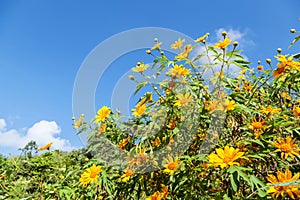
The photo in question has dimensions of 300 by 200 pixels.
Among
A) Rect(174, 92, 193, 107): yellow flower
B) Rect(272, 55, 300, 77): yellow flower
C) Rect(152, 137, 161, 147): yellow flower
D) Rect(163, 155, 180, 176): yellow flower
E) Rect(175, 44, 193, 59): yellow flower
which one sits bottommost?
Rect(163, 155, 180, 176): yellow flower

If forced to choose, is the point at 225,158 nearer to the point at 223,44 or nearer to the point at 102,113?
the point at 223,44

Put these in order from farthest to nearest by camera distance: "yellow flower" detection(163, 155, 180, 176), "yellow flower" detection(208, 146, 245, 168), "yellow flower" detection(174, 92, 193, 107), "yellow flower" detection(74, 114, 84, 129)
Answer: "yellow flower" detection(74, 114, 84, 129) < "yellow flower" detection(174, 92, 193, 107) < "yellow flower" detection(163, 155, 180, 176) < "yellow flower" detection(208, 146, 245, 168)

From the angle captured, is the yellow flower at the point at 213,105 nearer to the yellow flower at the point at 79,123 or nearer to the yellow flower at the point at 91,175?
the yellow flower at the point at 91,175

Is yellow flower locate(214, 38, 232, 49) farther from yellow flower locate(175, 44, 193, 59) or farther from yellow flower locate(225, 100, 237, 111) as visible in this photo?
yellow flower locate(225, 100, 237, 111)

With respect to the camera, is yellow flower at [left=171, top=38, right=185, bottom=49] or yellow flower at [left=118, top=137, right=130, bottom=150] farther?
yellow flower at [left=171, top=38, right=185, bottom=49]

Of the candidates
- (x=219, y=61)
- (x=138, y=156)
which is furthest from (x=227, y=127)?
(x=138, y=156)

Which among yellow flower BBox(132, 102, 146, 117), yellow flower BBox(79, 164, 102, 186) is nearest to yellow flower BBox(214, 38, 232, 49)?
yellow flower BBox(132, 102, 146, 117)

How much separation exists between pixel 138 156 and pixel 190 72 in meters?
0.52

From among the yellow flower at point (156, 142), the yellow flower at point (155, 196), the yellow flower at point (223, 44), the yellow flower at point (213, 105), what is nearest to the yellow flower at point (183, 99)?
the yellow flower at point (213, 105)

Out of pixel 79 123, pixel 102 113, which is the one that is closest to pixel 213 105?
pixel 102 113

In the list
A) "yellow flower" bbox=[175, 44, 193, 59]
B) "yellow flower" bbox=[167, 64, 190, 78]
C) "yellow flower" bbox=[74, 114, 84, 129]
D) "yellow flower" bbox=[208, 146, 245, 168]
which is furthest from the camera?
"yellow flower" bbox=[74, 114, 84, 129]

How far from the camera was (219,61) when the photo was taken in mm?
1518

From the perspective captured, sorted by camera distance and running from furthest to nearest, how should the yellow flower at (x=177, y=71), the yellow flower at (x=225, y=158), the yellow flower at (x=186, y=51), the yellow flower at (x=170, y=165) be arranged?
the yellow flower at (x=186, y=51) < the yellow flower at (x=177, y=71) < the yellow flower at (x=170, y=165) < the yellow flower at (x=225, y=158)

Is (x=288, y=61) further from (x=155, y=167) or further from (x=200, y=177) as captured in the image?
(x=155, y=167)
